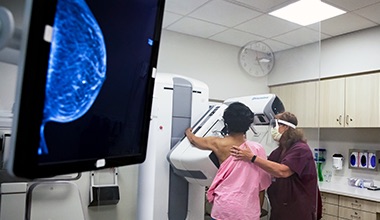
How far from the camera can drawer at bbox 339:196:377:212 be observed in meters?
3.25

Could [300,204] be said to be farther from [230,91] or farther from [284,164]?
[230,91]

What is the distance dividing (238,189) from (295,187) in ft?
1.57

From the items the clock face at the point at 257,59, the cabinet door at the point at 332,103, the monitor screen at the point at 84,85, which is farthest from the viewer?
the cabinet door at the point at 332,103

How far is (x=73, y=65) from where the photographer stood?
620 mm

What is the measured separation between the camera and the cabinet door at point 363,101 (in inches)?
142

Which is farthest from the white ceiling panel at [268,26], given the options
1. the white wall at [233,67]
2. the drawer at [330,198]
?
the drawer at [330,198]

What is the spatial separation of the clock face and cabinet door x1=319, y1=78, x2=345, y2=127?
1.19 metres

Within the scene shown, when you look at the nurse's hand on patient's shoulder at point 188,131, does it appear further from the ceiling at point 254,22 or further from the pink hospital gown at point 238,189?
the ceiling at point 254,22

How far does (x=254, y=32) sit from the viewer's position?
357cm

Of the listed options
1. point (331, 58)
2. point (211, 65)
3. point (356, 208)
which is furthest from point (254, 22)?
point (356, 208)

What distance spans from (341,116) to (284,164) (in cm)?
210

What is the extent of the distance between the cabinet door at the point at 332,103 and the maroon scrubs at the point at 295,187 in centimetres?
178

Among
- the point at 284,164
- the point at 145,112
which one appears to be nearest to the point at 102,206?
the point at 284,164

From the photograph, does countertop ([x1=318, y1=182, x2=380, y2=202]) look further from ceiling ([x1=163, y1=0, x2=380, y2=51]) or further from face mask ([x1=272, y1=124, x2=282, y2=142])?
ceiling ([x1=163, y1=0, x2=380, y2=51])
